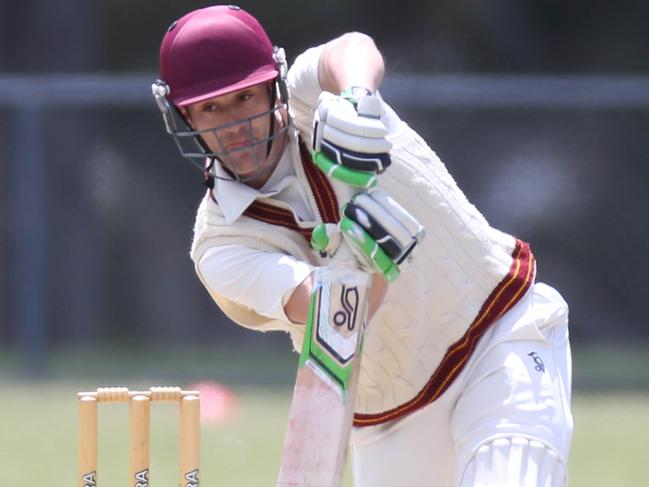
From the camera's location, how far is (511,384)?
3227 millimetres

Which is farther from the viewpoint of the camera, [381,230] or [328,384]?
[328,384]

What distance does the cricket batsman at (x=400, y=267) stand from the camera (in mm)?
3160

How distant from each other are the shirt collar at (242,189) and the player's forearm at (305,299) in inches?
8.2

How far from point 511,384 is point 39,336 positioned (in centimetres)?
541

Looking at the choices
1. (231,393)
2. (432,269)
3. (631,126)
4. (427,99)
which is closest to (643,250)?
(631,126)

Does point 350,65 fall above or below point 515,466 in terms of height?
above

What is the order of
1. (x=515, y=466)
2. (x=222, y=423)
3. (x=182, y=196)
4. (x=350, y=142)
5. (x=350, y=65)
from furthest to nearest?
(x=182, y=196), (x=222, y=423), (x=350, y=65), (x=515, y=466), (x=350, y=142)

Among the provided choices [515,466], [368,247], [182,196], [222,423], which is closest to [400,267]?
[368,247]

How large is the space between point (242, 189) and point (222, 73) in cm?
23

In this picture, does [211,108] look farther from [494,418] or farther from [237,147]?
[494,418]

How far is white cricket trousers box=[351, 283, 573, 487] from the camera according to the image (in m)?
3.15

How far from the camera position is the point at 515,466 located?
10.1 feet

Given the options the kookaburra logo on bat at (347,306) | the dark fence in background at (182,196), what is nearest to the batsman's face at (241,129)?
the kookaburra logo on bat at (347,306)

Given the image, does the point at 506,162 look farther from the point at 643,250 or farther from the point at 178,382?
the point at 178,382
